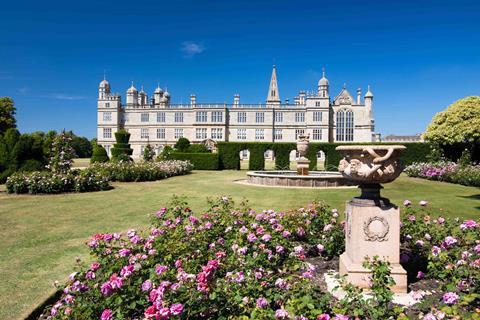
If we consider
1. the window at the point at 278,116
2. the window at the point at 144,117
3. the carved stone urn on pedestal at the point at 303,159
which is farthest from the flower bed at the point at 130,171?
the window at the point at 144,117

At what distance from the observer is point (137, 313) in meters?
3.36

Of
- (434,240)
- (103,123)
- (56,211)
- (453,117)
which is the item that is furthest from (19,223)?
(103,123)

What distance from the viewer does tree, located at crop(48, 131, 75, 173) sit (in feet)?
48.1

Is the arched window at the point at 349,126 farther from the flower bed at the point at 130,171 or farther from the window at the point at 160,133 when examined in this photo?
the flower bed at the point at 130,171

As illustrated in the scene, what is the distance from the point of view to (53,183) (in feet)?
43.1

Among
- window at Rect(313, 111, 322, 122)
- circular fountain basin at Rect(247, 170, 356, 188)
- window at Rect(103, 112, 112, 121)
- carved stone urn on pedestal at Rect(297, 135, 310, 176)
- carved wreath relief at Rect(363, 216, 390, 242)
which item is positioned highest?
window at Rect(103, 112, 112, 121)

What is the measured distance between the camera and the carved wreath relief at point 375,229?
4.15 metres

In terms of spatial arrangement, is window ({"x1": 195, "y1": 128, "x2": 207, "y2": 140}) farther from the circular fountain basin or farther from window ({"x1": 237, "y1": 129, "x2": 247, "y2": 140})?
the circular fountain basin

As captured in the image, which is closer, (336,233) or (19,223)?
(336,233)

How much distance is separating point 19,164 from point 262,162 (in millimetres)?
16743

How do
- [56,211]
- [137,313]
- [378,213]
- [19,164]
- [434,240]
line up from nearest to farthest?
[137,313] < [378,213] < [434,240] < [56,211] < [19,164]

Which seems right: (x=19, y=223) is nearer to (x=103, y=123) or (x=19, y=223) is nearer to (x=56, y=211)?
(x=56, y=211)

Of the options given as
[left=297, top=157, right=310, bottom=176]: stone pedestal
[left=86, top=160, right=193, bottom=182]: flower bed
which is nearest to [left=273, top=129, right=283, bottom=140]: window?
[left=86, top=160, right=193, bottom=182]: flower bed

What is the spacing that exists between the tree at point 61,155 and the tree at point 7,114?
2696 cm
